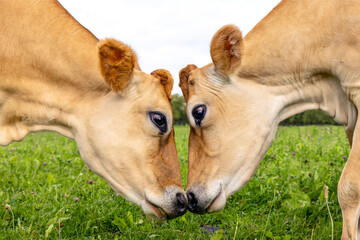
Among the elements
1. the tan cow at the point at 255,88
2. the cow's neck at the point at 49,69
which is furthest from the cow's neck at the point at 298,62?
the cow's neck at the point at 49,69

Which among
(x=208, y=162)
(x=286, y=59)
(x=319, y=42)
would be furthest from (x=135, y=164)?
(x=319, y=42)

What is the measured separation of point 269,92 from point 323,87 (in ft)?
1.70

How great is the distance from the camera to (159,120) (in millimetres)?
4051

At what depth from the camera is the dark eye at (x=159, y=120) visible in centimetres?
405

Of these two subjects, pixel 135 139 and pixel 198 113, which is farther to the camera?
pixel 198 113

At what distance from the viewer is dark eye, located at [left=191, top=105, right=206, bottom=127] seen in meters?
4.34

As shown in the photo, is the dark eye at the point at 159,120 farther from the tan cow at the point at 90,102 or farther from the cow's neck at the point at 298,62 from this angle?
the cow's neck at the point at 298,62

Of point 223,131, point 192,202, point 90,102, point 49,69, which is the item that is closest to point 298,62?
point 223,131

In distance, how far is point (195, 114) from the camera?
4359 mm

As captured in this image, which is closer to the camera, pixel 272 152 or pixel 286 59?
pixel 286 59

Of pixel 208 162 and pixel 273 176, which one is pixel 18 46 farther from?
pixel 273 176

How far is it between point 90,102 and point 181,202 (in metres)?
1.22

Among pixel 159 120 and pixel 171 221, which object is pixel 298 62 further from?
pixel 171 221

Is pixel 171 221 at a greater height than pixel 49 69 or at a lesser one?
lesser
